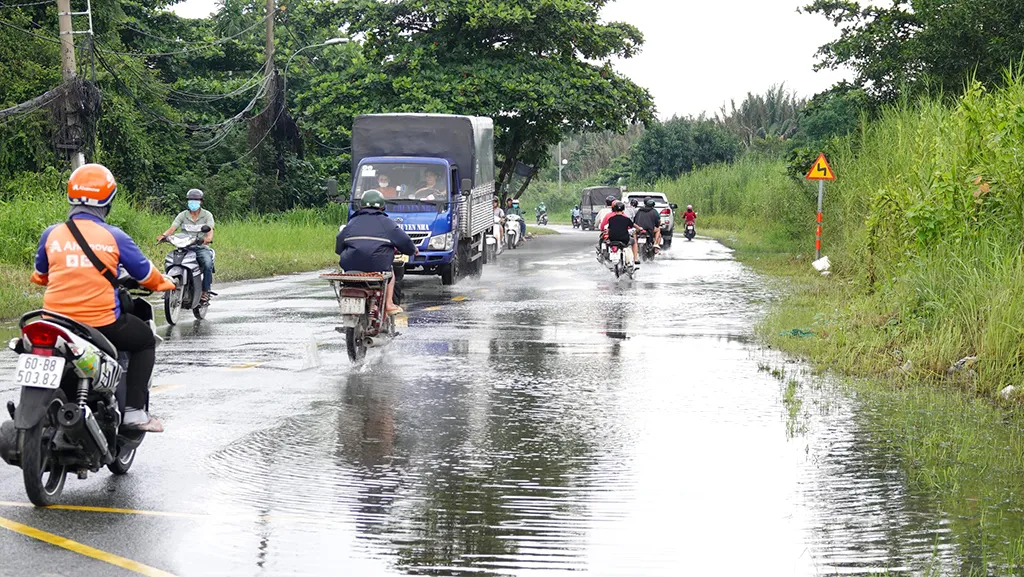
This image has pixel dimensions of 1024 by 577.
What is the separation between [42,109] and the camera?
105 feet

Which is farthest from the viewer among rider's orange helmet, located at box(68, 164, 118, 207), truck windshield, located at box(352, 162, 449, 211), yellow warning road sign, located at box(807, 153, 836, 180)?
yellow warning road sign, located at box(807, 153, 836, 180)

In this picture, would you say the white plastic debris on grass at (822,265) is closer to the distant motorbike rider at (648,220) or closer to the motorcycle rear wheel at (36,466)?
the distant motorbike rider at (648,220)

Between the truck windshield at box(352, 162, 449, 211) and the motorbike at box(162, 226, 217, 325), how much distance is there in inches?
236

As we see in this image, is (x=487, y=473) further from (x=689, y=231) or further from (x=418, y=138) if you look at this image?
(x=689, y=231)

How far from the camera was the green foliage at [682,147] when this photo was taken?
292 feet

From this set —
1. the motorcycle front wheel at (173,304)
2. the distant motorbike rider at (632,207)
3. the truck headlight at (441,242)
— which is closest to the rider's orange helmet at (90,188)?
the motorcycle front wheel at (173,304)

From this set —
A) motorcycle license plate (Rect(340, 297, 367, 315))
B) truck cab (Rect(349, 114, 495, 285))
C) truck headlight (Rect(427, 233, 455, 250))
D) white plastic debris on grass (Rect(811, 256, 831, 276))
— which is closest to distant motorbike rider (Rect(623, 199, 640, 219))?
truck cab (Rect(349, 114, 495, 285))

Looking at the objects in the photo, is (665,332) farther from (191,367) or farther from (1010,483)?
(1010,483)

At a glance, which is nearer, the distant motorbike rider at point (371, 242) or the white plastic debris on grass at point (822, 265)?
the distant motorbike rider at point (371, 242)

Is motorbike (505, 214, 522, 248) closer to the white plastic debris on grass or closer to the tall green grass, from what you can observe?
the white plastic debris on grass

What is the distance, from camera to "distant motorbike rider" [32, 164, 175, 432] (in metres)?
7.05

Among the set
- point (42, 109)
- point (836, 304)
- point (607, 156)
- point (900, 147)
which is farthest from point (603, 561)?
point (607, 156)

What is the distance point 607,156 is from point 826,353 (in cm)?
9734

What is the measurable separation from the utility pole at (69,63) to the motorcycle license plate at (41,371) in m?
18.5
